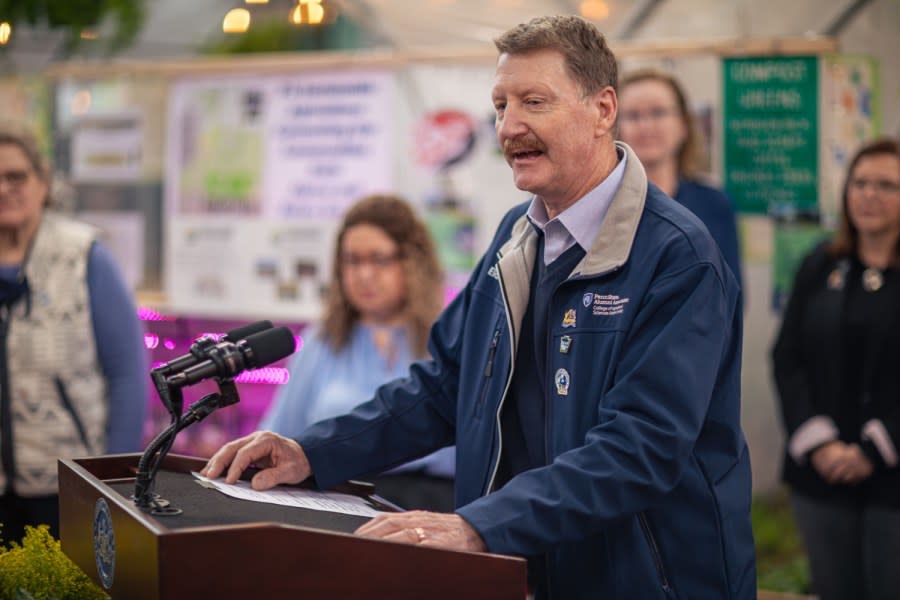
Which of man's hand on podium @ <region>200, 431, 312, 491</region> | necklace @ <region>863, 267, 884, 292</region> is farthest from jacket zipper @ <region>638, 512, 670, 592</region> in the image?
necklace @ <region>863, 267, 884, 292</region>

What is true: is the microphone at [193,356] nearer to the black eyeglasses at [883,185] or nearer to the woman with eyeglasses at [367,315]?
the woman with eyeglasses at [367,315]

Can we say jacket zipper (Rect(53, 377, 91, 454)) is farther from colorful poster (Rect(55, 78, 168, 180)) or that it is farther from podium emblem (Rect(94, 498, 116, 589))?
colorful poster (Rect(55, 78, 168, 180))

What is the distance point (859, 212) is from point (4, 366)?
2.92 metres

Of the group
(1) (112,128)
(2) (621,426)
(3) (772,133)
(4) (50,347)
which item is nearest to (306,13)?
(4) (50,347)

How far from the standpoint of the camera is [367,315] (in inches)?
161

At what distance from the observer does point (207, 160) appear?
616 cm

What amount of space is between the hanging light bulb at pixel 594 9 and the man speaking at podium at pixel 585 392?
3536 millimetres

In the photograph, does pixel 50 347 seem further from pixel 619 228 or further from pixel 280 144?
pixel 280 144

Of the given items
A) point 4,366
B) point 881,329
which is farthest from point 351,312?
point 881,329

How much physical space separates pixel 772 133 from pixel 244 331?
12.2ft

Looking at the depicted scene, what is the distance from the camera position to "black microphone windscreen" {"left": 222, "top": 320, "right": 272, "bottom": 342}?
1.88 m

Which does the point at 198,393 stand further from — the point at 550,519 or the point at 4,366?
the point at 550,519

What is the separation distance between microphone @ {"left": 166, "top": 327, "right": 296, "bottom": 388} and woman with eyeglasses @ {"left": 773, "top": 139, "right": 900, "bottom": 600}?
2.75 metres

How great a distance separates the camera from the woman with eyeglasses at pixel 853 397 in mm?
4000
